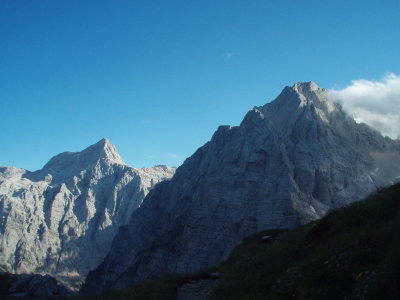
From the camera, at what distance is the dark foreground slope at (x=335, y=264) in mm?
9586

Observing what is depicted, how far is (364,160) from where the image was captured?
381ft

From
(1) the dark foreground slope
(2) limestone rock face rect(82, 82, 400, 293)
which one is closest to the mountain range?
(2) limestone rock face rect(82, 82, 400, 293)

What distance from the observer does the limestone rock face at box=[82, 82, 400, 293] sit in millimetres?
98438

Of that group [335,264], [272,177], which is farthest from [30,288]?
[272,177]

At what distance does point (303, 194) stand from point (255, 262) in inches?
3473

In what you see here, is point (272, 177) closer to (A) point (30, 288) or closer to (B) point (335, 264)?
(A) point (30, 288)

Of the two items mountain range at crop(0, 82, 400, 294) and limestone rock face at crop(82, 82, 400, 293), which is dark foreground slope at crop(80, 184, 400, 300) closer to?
mountain range at crop(0, 82, 400, 294)

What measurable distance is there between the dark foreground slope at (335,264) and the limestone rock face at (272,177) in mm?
74445

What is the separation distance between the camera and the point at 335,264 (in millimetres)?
11453

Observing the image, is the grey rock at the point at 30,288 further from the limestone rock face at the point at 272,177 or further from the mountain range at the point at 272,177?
the limestone rock face at the point at 272,177

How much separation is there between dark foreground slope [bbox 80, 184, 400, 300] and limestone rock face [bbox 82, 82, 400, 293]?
7444 centimetres

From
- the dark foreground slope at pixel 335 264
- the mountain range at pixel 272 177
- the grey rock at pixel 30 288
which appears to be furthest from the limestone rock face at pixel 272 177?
the dark foreground slope at pixel 335 264

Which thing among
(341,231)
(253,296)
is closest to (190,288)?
(253,296)

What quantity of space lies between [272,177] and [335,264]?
9507 centimetres
